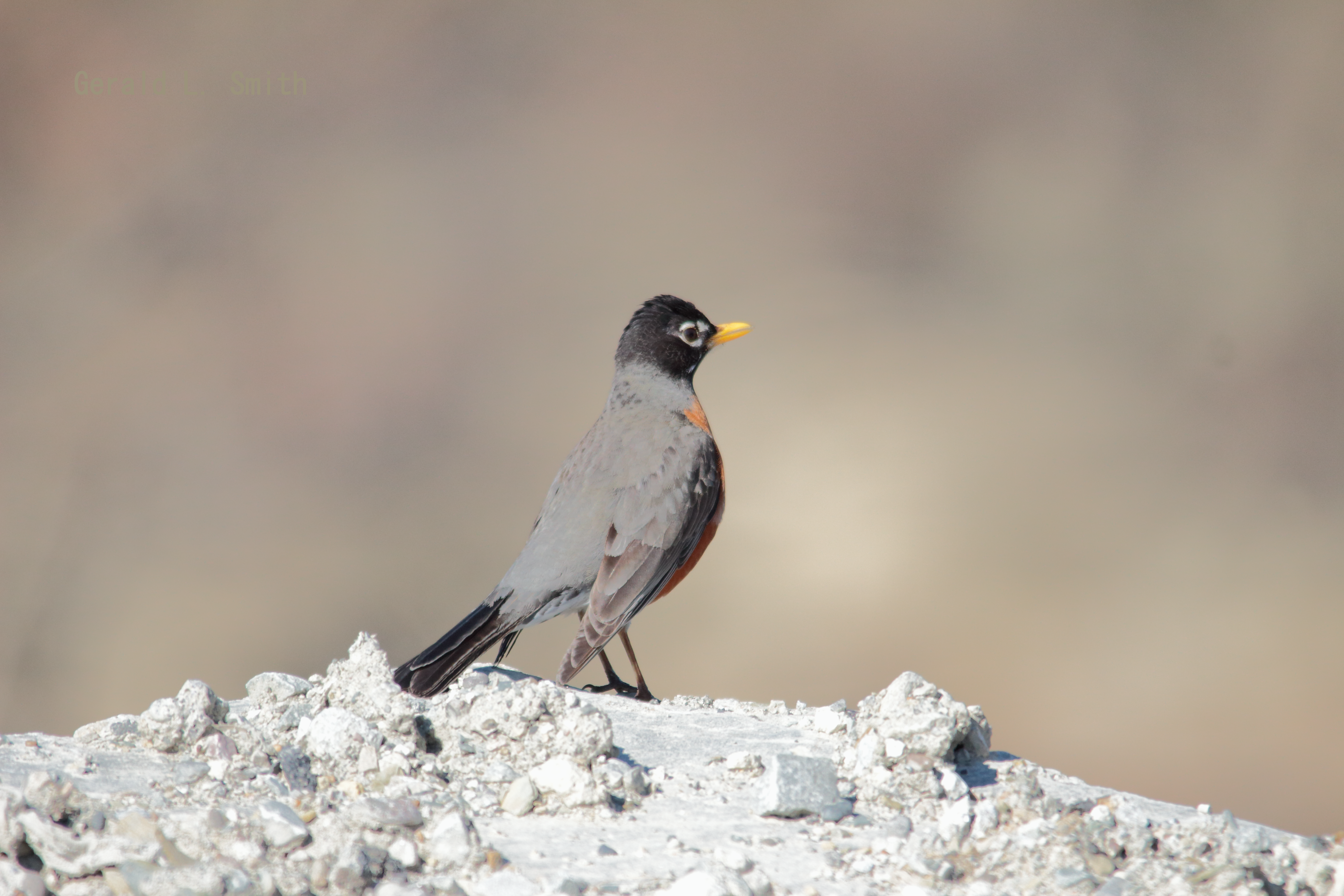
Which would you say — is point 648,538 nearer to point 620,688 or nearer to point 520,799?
point 620,688

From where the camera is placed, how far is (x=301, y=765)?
12.0 ft

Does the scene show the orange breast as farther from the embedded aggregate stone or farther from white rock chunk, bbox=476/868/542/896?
white rock chunk, bbox=476/868/542/896

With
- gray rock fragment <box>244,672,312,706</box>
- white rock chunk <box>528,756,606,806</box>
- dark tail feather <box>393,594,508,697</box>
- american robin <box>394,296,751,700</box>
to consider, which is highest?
american robin <box>394,296,751,700</box>

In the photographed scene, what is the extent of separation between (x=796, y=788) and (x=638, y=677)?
9.39 ft

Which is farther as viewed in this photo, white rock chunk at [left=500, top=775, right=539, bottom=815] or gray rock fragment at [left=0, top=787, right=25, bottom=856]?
white rock chunk at [left=500, top=775, right=539, bottom=815]

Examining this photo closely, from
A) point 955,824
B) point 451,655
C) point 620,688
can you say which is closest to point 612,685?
point 620,688

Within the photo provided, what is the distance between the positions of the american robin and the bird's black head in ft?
0.95

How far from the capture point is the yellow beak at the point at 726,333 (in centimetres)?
Answer: 790

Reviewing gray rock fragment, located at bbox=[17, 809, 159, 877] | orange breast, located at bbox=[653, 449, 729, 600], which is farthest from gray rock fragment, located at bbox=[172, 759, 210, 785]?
orange breast, located at bbox=[653, 449, 729, 600]

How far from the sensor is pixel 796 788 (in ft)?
11.8

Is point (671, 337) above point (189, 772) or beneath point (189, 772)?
above

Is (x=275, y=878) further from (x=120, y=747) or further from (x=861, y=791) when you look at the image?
(x=861, y=791)

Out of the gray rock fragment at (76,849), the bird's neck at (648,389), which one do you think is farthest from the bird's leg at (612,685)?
the gray rock fragment at (76,849)

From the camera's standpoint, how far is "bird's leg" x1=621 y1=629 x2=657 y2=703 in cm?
614
